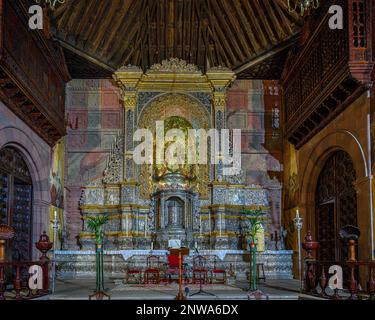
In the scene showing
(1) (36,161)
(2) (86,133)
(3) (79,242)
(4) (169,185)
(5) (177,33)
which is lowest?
(3) (79,242)

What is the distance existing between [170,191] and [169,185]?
0.28m

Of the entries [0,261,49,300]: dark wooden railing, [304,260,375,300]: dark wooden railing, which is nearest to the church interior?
[0,261,49,300]: dark wooden railing

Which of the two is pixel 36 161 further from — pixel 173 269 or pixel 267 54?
pixel 267 54

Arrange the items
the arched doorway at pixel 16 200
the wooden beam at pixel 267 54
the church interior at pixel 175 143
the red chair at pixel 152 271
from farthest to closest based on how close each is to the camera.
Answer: the wooden beam at pixel 267 54 < the church interior at pixel 175 143 < the red chair at pixel 152 271 < the arched doorway at pixel 16 200

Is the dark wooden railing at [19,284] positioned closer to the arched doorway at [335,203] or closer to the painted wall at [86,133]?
the painted wall at [86,133]

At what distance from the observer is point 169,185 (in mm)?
20297

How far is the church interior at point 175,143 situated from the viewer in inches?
643

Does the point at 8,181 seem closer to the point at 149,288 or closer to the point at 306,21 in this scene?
the point at 149,288

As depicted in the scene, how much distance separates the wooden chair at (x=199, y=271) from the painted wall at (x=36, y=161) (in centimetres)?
479

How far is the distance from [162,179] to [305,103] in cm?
590

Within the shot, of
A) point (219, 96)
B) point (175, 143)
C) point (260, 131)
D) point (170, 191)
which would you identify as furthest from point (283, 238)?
point (219, 96)

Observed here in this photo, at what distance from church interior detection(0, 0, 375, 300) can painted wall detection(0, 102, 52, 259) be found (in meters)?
0.05

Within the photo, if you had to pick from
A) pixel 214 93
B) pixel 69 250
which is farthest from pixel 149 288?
pixel 214 93

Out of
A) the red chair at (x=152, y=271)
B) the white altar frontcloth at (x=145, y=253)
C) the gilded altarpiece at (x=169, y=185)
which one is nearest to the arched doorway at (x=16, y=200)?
the white altar frontcloth at (x=145, y=253)
